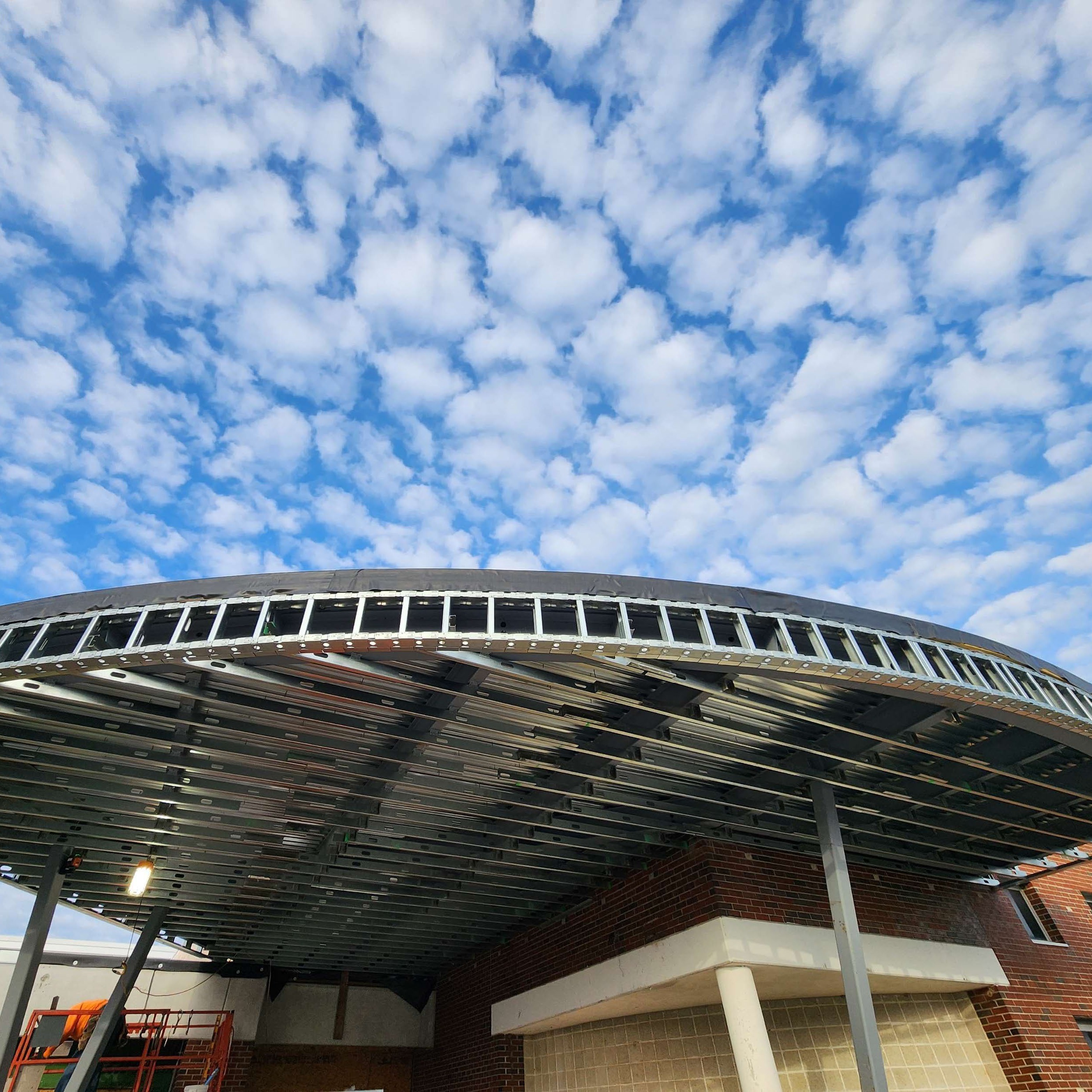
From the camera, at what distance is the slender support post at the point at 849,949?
6.75 metres

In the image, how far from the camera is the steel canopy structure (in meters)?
5.53

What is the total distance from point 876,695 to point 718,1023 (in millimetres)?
6238

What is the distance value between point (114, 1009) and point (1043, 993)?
1380cm

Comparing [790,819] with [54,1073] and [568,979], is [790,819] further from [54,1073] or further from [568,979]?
[54,1073]

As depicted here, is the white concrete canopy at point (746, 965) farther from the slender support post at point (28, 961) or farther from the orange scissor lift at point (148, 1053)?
the slender support post at point (28, 961)

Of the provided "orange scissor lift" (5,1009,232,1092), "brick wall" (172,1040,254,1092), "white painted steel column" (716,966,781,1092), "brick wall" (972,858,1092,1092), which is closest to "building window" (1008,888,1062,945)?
"brick wall" (972,858,1092,1092)

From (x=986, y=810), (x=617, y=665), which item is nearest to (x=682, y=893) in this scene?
(x=986, y=810)

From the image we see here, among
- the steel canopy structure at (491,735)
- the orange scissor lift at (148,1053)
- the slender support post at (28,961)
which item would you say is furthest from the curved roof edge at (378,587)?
the orange scissor lift at (148,1053)

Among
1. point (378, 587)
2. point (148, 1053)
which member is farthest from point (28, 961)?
point (148, 1053)

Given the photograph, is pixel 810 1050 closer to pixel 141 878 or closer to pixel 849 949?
pixel 849 949

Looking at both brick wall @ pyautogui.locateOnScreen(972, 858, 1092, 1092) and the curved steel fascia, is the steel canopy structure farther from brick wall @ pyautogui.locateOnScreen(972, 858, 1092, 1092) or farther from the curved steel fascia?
brick wall @ pyautogui.locateOnScreen(972, 858, 1092, 1092)

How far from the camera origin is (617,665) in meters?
5.84

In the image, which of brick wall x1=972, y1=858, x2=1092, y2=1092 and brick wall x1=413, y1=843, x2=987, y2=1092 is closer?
brick wall x1=413, y1=843, x2=987, y2=1092

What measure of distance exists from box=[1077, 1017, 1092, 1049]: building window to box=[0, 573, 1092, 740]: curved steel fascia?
854 cm
